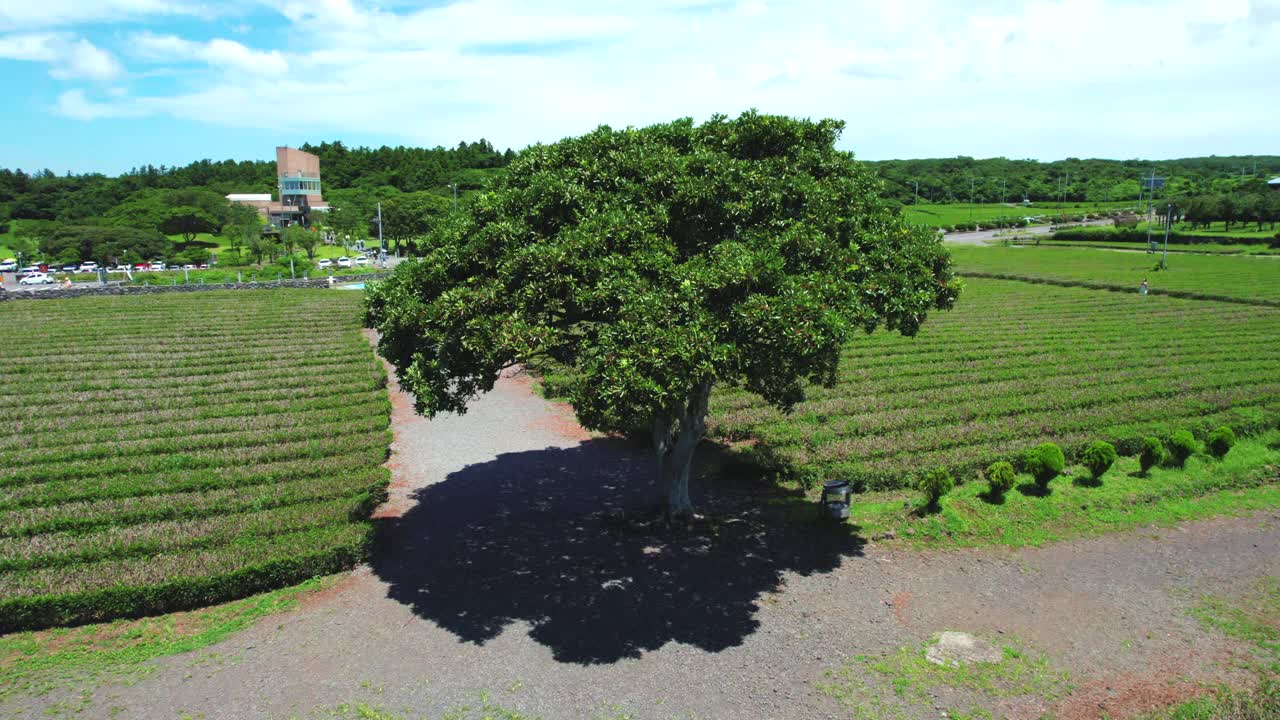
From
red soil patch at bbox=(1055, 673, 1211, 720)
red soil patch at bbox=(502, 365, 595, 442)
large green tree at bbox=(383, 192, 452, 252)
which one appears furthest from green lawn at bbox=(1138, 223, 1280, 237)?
red soil patch at bbox=(1055, 673, 1211, 720)

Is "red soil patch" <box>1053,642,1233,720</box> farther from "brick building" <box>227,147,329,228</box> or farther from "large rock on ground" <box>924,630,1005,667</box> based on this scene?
"brick building" <box>227,147,329,228</box>

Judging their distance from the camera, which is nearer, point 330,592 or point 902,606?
point 902,606

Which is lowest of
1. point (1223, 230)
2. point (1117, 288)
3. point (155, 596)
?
point (155, 596)

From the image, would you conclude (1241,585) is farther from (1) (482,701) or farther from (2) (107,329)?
(2) (107,329)

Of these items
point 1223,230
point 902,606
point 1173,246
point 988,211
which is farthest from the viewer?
point 988,211

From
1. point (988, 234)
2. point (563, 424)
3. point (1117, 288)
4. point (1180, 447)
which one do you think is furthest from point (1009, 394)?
point (988, 234)

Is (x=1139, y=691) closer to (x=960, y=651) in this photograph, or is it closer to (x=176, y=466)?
(x=960, y=651)

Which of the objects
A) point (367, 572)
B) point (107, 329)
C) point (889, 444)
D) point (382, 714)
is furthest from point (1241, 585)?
point (107, 329)

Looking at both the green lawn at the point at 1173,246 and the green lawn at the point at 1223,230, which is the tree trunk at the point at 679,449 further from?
the green lawn at the point at 1223,230
